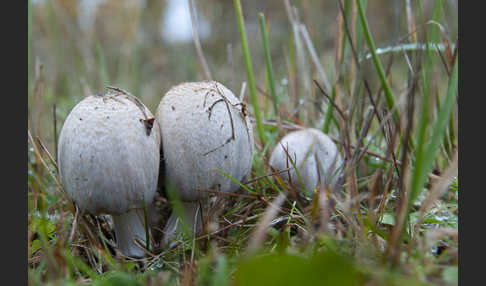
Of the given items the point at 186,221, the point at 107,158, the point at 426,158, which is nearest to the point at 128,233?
the point at 186,221

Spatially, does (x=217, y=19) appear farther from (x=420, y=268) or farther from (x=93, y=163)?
(x=420, y=268)

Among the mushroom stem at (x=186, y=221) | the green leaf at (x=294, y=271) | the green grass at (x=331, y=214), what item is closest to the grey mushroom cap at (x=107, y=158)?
the green grass at (x=331, y=214)

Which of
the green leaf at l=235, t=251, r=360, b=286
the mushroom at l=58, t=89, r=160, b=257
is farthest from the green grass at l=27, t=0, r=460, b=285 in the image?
the mushroom at l=58, t=89, r=160, b=257

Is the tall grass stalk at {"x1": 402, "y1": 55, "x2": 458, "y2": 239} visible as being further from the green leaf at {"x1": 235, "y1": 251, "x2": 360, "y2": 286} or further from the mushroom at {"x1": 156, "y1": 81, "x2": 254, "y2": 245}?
the mushroom at {"x1": 156, "y1": 81, "x2": 254, "y2": 245}

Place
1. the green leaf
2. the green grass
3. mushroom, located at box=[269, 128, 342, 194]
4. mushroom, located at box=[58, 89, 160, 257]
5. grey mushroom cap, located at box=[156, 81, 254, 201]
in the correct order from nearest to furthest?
the green leaf
the green grass
mushroom, located at box=[58, 89, 160, 257]
grey mushroom cap, located at box=[156, 81, 254, 201]
mushroom, located at box=[269, 128, 342, 194]

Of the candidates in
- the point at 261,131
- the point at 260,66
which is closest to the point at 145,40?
the point at 260,66

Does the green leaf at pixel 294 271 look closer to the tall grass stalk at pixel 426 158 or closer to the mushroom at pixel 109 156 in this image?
the tall grass stalk at pixel 426 158
